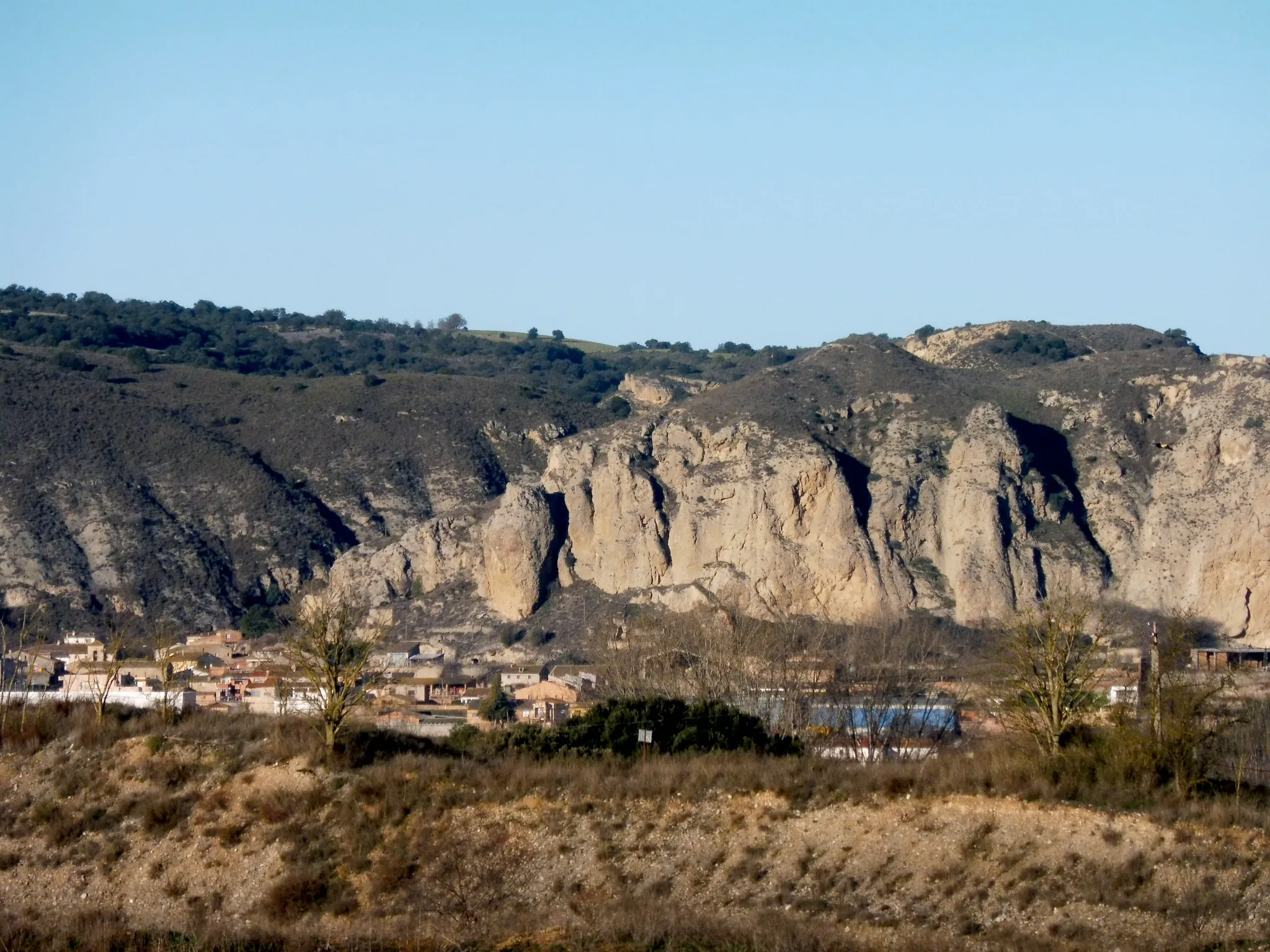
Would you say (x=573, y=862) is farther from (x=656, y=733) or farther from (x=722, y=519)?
(x=722, y=519)

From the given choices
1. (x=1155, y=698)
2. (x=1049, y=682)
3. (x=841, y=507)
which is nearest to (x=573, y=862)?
A: (x=1049, y=682)

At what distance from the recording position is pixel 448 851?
32406mm

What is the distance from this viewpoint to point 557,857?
3219 cm

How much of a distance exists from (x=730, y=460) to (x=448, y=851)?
5221 cm

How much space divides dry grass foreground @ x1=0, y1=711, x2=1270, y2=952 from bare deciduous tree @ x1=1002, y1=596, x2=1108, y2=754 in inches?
158

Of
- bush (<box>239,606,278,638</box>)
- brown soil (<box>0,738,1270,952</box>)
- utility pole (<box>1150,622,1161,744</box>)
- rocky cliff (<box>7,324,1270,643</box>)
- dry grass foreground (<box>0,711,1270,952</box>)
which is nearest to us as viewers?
dry grass foreground (<box>0,711,1270,952</box>)

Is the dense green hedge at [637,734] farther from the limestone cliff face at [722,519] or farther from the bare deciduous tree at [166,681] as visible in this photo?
the limestone cliff face at [722,519]

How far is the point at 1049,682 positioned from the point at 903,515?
42628 millimetres

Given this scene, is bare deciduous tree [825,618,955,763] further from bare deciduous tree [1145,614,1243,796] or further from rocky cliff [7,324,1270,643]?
rocky cliff [7,324,1270,643]

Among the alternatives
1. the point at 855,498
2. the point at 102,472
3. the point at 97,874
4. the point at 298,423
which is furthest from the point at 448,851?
the point at 298,423

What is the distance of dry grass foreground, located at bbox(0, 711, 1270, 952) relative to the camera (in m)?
27.3

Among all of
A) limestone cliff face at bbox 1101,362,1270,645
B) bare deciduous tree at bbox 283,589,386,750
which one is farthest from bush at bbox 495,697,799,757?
limestone cliff face at bbox 1101,362,1270,645

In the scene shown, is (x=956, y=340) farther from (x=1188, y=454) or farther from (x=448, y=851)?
(x=448, y=851)

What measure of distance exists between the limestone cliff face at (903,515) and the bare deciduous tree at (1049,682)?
30660 mm
